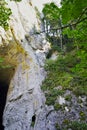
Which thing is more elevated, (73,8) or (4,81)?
(73,8)

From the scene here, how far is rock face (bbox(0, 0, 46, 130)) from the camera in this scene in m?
12.8

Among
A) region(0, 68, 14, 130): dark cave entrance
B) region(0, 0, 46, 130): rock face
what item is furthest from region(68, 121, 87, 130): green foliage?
region(0, 68, 14, 130): dark cave entrance

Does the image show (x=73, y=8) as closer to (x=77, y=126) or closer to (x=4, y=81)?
(x=77, y=126)

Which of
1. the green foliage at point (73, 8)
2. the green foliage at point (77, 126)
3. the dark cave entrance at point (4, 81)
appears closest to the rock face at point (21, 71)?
the dark cave entrance at point (4, 81)

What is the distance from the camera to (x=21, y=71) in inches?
650

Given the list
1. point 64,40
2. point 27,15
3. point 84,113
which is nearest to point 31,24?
point 27,15

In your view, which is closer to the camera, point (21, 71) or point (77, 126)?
point (77, 126)

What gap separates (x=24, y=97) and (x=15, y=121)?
184 centimetres

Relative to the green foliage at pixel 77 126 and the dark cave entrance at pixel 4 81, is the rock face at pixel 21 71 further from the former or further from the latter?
the green foliage at pixel 77 126

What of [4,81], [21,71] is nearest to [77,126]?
[21,71]

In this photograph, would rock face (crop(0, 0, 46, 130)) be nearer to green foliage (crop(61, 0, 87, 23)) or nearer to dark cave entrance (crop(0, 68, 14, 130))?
dark cave entrance (crop(0, 68, 14, 130))

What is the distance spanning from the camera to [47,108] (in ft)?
38.6

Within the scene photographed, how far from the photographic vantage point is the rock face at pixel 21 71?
41.8ft

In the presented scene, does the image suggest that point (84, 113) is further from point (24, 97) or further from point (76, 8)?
point (76, 8)
